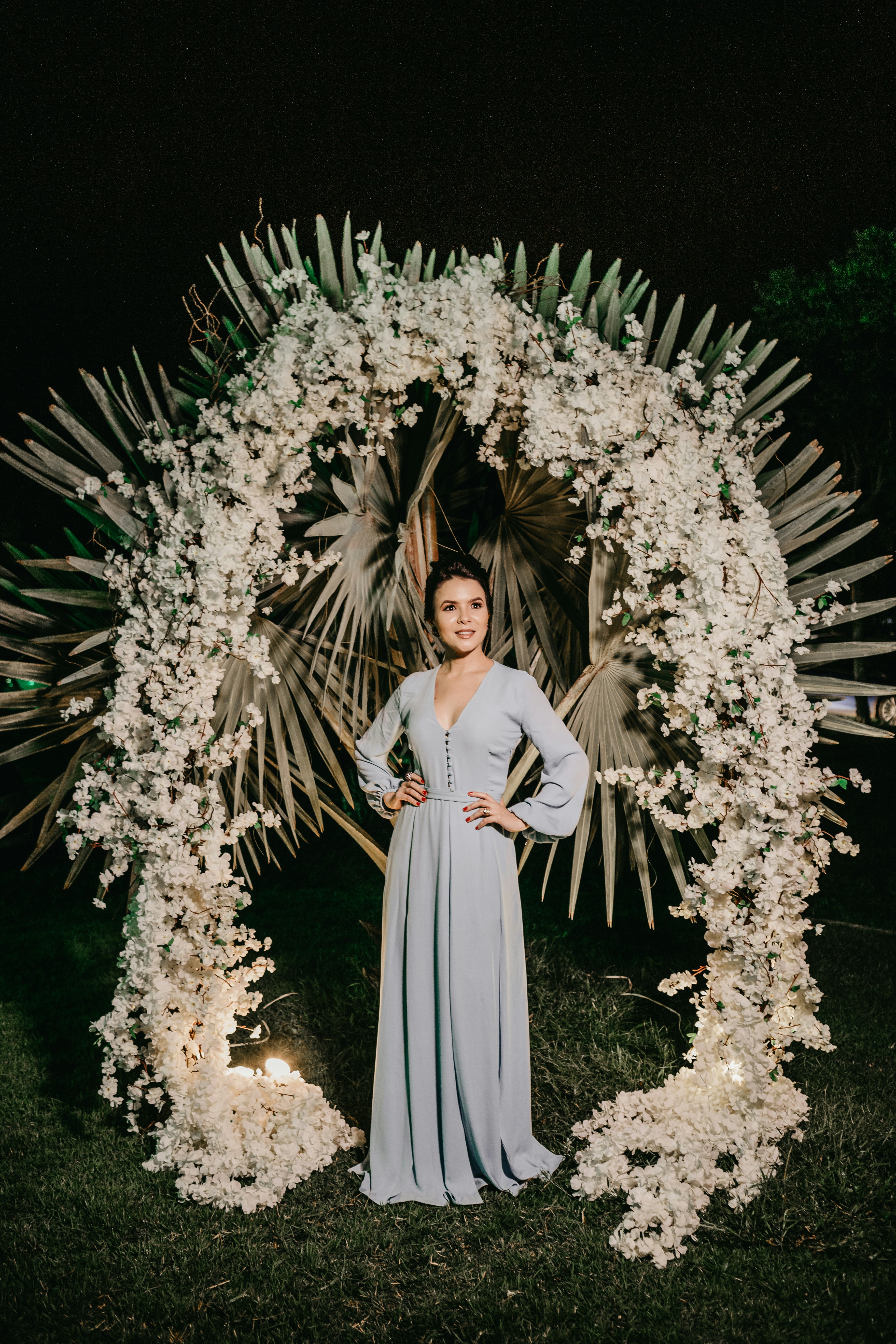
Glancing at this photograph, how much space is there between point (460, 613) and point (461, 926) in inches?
42.1

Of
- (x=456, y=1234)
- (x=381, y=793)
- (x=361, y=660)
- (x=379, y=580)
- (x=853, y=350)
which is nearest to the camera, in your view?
(x=456, y=1234)

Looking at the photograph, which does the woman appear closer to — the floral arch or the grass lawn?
the grass lawn

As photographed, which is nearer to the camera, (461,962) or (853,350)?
(461,962)

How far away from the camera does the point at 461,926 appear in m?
3.08

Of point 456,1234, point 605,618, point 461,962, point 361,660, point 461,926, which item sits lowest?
point 456,1234

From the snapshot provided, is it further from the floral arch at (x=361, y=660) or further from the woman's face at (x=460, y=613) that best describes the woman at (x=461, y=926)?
the floral arch at (x=361, y=660)

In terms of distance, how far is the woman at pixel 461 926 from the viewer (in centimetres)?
309

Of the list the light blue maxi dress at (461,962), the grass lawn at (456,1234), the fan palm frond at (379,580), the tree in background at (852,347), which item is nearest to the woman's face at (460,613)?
the light blue maxi dress at (461,962)

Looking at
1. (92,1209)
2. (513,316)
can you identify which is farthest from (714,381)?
(92,1209)

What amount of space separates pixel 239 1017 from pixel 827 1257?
335cm

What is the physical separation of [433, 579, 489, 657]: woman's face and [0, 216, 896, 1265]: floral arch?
44 centimetres

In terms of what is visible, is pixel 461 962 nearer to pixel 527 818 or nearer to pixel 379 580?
pixel 527 818

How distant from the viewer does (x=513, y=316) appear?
324cm

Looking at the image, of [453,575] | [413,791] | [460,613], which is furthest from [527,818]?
[453,575]
